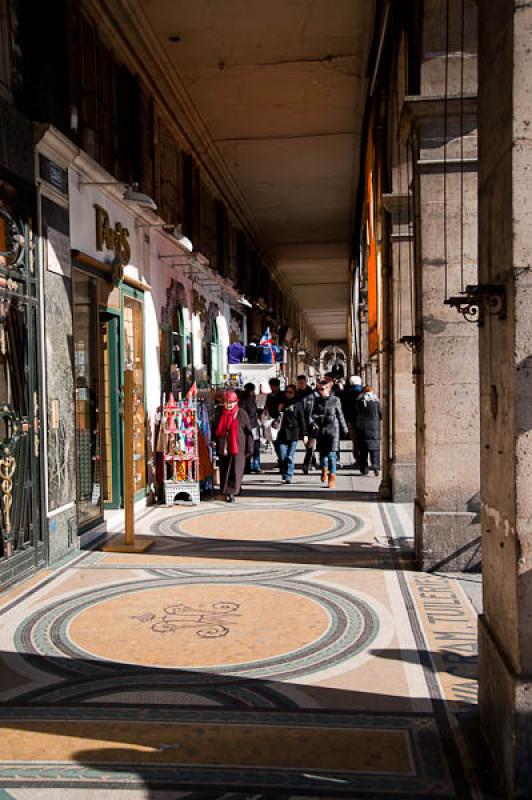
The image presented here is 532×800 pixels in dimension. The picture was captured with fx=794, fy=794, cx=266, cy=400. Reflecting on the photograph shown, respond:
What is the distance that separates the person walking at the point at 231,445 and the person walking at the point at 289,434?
5.18 ft

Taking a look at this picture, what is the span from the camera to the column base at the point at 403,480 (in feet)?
33.8

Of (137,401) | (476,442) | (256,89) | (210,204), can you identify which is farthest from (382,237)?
(210,204)

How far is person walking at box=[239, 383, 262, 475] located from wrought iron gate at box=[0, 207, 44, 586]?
6.63m

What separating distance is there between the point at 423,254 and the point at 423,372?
102cm

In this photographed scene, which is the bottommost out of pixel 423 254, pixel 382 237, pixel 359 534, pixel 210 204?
pixel 359 534

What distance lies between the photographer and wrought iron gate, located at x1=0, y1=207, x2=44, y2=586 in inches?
249

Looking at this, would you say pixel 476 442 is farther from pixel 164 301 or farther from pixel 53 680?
pixel 164 301

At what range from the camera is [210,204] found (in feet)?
52.4

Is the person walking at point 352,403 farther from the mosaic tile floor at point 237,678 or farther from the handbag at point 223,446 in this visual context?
the mosaic tile floor at point 237,678

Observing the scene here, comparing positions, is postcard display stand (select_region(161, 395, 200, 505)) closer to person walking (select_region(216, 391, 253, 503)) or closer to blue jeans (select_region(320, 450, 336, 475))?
person walking (select_region(216, 391, 253, 503))

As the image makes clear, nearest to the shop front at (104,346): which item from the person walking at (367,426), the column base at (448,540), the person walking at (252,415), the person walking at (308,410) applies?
the person walking at (252,415)

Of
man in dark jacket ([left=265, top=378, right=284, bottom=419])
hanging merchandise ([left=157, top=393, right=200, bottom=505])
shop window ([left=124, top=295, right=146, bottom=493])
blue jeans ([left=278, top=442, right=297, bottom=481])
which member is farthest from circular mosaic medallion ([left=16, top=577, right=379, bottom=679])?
man in dark jacket ([left=265, top=378, right=284, bottom=419])

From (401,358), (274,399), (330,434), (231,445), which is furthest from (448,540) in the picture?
(274,399)

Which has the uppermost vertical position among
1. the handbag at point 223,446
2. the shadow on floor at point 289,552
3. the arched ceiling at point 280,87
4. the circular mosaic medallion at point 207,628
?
the arched ceiling at point 280,87
